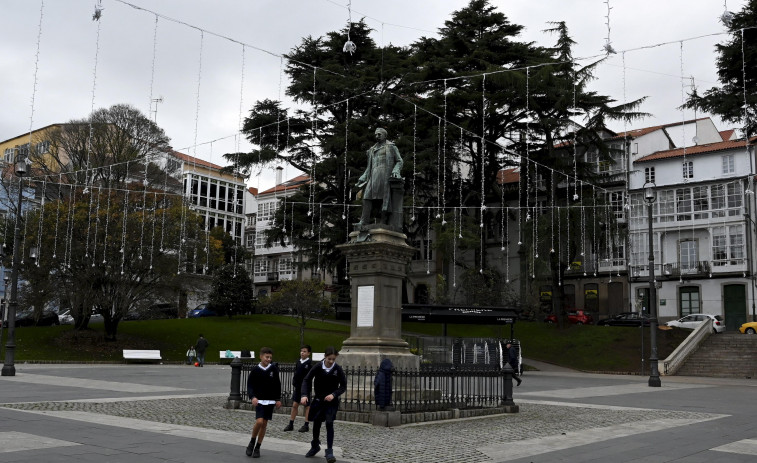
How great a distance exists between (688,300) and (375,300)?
154 feet

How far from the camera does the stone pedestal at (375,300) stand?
1566cm

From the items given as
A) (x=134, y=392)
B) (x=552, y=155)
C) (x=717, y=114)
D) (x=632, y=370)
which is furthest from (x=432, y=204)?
(x=134, y=392)

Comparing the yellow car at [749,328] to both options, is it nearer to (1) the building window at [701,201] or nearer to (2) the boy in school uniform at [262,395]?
(1) the building window at [701,201]

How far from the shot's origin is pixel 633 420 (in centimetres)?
1532

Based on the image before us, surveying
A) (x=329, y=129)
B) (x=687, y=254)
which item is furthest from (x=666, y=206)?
(x=329, y=129)

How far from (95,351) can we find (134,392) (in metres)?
22.3

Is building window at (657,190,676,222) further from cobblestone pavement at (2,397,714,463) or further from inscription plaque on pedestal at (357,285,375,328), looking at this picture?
inscription plaque on pedestal at (357,285,375,328)

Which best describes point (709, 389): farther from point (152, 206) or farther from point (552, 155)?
point (152, 206)

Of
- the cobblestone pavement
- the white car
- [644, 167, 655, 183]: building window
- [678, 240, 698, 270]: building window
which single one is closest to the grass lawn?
the white car

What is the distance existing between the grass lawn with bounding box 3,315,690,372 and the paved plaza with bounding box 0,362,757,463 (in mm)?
19949

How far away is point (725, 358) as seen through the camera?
37562mm

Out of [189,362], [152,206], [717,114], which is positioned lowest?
[189,362]

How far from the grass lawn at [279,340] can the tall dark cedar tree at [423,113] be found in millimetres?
4823

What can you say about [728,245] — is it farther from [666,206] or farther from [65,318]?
[65,318]
